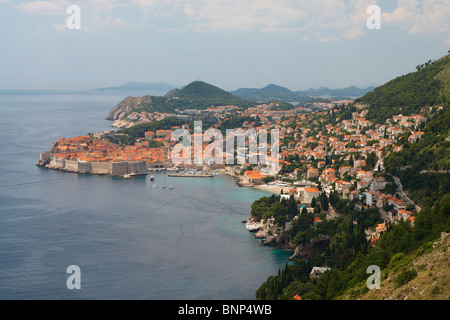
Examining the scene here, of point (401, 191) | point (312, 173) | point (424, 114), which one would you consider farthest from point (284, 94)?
point (401, 191)

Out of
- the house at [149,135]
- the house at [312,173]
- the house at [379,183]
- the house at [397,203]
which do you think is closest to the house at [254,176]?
the house at [312,173]

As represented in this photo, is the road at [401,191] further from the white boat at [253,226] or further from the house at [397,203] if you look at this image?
the white boat at [253,226]

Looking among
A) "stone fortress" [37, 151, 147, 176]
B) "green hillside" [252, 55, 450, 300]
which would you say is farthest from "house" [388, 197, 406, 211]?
"stone fortress" [37, 151, 147, 176]

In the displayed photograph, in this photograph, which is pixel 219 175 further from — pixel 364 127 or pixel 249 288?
pixel 249 288

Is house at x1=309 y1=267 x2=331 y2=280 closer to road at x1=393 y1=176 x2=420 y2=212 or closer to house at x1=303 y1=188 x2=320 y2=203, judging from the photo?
road at x1=393 y1=176 x2=420 y2=212

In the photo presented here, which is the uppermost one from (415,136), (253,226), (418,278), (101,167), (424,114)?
(424,114)

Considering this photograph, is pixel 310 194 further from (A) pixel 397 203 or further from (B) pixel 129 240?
(B) pixel 129 240

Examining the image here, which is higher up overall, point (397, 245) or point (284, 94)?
point (284, 94)
